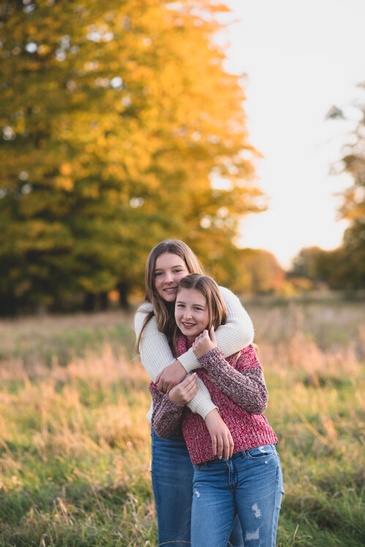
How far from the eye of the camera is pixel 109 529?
128 inches

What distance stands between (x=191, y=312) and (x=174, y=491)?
912mm

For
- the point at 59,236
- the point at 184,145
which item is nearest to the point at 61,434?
the point at 59,236

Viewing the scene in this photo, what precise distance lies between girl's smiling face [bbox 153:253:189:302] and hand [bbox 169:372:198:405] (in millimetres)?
491

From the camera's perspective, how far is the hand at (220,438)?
229cm

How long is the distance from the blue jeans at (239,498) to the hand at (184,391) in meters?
0.29

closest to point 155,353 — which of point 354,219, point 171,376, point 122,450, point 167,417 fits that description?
point 171,376

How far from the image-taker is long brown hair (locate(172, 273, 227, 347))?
2.51m

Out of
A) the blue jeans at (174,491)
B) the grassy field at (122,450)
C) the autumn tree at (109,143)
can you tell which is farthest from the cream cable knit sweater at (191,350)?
the autumn tree at (109,143)

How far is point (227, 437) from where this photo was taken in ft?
7.55

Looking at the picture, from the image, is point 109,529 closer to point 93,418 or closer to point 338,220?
point 93,418

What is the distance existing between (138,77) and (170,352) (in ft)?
33.2

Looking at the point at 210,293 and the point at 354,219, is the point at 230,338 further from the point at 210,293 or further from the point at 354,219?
the point at 354,219

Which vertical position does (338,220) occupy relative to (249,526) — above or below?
above

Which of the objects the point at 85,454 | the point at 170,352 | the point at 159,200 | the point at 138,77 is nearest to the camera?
the point at 170,352
